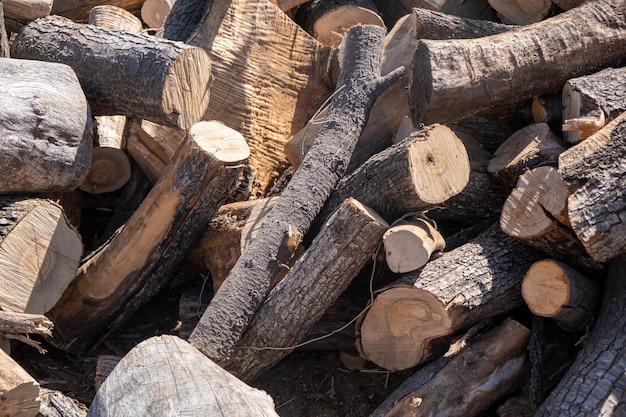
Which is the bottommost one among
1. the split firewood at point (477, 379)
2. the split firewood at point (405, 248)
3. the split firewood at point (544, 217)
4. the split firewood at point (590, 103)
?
the split firewood at point (477, 379)

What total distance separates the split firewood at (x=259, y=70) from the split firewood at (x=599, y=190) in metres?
1.71

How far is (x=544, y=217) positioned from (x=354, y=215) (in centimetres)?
80

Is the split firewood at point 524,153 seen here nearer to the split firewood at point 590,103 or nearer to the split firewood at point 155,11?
the split firewood at point 590,103

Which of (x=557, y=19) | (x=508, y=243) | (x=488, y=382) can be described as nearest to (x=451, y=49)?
(x=557, y=19)

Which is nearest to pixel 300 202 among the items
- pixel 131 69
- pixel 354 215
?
pixel 354 215

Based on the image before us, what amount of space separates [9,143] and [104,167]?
2.92ft

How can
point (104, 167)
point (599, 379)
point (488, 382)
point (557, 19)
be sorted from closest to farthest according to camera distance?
point (599, 379) < point (488, 382) < point (557, 19) < point (104, 167)

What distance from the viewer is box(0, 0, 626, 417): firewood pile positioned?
3.10 m

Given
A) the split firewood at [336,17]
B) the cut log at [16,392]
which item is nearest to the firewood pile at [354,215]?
the cut log at [16,392]

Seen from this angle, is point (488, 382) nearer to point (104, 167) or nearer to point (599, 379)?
point (599, 379)

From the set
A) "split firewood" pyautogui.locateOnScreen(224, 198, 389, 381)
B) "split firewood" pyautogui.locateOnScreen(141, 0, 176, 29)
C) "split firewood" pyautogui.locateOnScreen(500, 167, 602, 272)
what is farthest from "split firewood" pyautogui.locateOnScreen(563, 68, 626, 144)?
"split firewood" pyautogui.locateOnScreen(141, 0, 176, 29)

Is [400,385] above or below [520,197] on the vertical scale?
below

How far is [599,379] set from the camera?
9.43ft

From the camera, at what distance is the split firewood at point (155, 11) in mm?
5152
